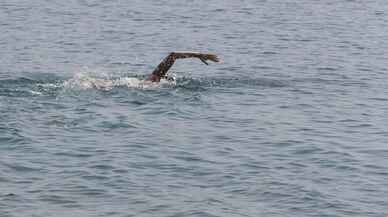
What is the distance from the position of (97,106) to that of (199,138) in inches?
203

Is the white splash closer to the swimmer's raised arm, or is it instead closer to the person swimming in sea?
the person swimming in sea

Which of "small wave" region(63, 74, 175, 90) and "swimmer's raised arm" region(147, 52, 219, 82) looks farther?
"small wave" region(63, 74, 175, 90)

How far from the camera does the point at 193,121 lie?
104 ft

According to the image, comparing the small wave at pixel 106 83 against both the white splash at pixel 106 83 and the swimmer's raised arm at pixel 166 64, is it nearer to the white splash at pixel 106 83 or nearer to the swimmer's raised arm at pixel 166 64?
the white splash at pixel 106 83

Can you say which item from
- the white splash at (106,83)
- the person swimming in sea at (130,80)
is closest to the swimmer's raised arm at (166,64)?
the person swimming in sea at (130,80)

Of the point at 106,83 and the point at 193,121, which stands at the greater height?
the point at 106,83

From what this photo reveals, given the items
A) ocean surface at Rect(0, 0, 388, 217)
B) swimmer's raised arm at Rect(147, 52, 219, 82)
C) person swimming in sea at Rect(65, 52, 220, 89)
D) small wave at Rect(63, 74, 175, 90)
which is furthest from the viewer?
small wave at Rect(63, 74, 175, 90)

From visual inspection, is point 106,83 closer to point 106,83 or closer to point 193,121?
point 106,83

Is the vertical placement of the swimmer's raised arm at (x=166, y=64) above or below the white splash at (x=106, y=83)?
above

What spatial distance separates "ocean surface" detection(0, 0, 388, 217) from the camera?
78.8ft

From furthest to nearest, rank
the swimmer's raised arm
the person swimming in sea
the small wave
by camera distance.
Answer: the small wave → the person swimming in sea → the swimmer's raised arm

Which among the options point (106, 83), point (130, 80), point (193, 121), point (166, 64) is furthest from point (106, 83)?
point (193, 121)

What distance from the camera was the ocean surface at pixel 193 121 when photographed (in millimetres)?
24031

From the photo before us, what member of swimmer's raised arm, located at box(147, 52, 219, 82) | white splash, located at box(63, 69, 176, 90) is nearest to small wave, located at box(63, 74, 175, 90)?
white splash, located at box(63, 69, 176, 90)
